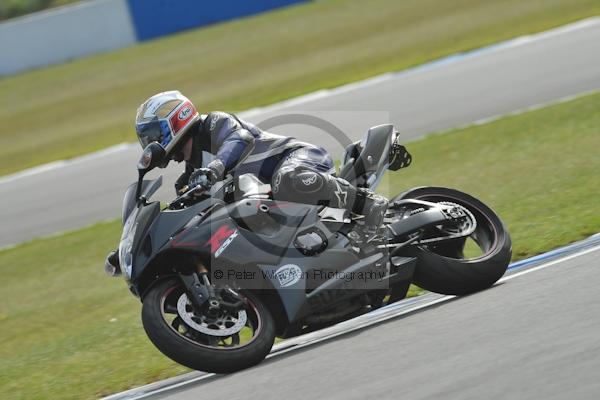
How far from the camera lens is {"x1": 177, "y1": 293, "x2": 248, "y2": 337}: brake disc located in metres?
4.88

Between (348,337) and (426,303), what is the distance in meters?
0.71

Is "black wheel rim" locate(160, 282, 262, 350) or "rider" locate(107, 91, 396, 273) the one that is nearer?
"black wheel rim" locate(160, 282, 262, 350)

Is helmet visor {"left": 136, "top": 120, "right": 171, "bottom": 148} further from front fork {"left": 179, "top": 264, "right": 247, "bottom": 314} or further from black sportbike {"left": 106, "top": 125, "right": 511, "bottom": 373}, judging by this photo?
front fork {"left": 179, "top": 264, "right": 247, "bottom": 314}

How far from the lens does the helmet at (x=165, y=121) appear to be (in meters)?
5.44

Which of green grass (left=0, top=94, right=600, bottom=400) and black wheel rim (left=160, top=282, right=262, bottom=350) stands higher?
black wheel rim (left=160, top=282, right=262, bottom=350)

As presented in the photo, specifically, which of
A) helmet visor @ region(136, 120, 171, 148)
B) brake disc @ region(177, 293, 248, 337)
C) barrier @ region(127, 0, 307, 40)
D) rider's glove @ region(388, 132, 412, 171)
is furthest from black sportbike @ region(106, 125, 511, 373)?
barrier @ region(127, 0, 307, 40)

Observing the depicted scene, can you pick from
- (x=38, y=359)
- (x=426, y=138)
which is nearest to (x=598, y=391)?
(x=38, y=359)

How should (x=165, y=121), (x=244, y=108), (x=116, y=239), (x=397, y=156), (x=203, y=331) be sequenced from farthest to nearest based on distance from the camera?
(x=244, y=108) → (x=116, y=239) → (x=397, y=156) → (x=165, y=121) → (x=203, y=331)

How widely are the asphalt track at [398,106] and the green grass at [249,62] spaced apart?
1.21m

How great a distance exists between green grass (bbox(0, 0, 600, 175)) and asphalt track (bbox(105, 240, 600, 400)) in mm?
11174

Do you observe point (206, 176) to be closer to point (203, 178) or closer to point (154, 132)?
point (203, 178)

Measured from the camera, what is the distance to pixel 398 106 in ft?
43.6

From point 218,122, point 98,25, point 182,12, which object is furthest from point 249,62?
point 218,122

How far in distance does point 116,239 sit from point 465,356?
6.47 m
